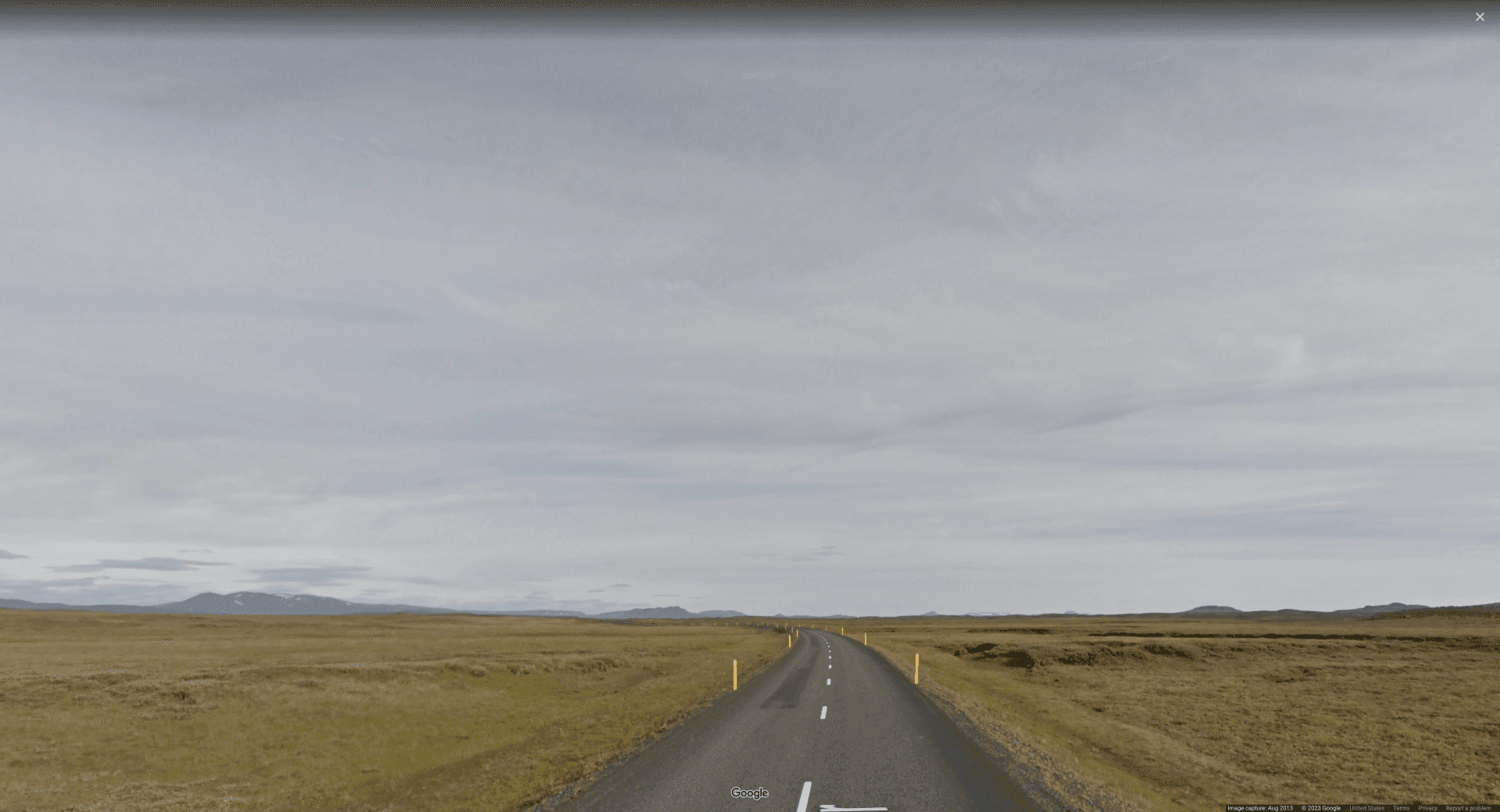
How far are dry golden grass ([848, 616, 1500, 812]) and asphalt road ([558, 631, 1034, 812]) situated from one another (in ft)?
5.67

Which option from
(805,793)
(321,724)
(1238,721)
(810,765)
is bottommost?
(321,724)

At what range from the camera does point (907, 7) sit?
4.06 meters

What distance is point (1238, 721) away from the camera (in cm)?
2912

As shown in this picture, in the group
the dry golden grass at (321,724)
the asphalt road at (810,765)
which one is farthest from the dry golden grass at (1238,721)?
the dry golden grass at (321,724)

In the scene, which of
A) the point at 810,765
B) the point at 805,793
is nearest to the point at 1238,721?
the point at 810,765

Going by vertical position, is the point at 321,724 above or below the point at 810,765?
below

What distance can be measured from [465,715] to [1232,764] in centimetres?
2770

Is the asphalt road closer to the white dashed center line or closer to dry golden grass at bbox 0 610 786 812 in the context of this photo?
the white dashed center line

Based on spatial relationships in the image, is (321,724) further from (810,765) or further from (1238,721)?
(1238,721)

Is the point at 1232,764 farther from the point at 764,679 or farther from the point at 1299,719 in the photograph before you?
the point at 764,679

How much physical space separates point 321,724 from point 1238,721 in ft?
117

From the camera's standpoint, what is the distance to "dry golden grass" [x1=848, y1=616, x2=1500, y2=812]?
18641 millimetres

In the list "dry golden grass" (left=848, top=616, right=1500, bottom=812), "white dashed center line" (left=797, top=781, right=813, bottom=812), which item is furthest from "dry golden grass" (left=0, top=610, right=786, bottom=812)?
"dry golden grass" (left=848, top=616, right=1500, bottom=812)

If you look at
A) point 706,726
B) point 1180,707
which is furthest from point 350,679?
point 1180,707
